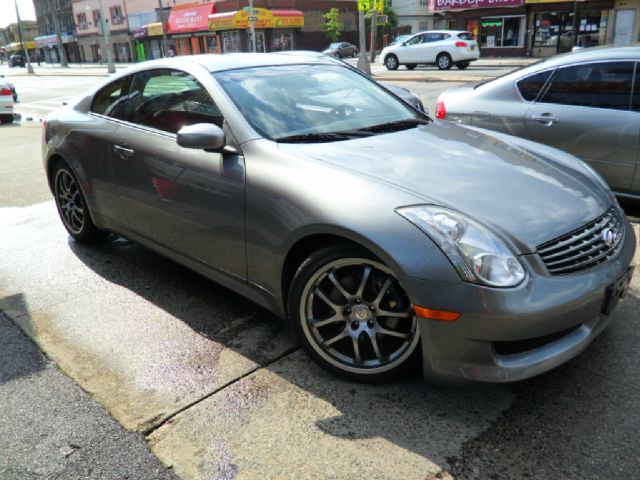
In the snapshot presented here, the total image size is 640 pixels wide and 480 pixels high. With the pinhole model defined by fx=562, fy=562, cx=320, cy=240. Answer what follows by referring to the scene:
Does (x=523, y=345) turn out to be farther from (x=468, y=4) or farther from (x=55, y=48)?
(x=55, y=48)

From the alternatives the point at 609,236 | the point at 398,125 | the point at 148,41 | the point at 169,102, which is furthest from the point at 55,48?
the point at 609,236

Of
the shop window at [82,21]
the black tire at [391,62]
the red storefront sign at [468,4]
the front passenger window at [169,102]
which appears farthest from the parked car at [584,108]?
the shop window at [82,21]

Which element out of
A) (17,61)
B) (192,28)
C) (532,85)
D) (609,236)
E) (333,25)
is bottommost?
(17,61)

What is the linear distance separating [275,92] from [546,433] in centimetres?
233

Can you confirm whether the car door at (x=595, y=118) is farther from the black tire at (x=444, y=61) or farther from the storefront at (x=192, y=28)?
the storefront at (x=192, y=28)

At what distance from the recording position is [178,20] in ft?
173

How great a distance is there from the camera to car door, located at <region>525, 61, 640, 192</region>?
459 cm

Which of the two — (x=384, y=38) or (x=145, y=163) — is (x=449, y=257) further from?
(x=384, y=38)

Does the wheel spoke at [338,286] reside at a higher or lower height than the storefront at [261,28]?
lower

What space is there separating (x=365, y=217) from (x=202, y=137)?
1069 millimetres

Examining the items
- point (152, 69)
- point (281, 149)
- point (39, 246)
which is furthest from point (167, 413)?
point (39, 246)

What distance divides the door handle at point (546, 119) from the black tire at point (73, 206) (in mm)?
3851

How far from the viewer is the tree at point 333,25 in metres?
51.1

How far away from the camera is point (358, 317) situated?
2.63m
